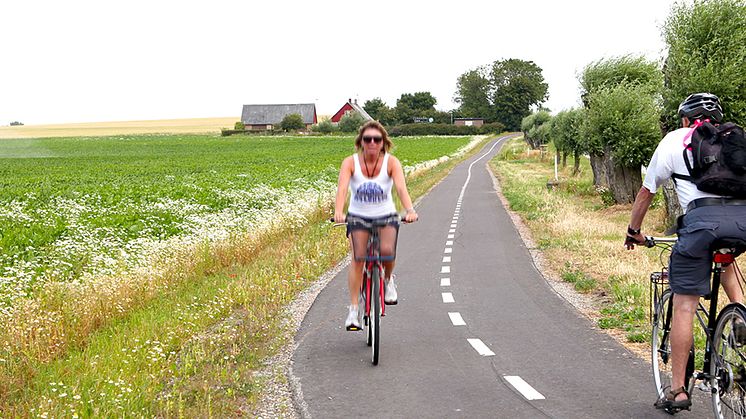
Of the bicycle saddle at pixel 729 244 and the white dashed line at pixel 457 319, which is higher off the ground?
the bicycle saddle at pixel 729 244

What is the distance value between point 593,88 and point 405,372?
71.6 feet

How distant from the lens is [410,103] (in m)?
157

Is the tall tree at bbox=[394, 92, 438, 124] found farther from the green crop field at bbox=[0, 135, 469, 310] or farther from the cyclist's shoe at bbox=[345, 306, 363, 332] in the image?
the cyclist's shoe at bbox=[345, 306, 363, 332]

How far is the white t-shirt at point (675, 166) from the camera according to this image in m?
4.63

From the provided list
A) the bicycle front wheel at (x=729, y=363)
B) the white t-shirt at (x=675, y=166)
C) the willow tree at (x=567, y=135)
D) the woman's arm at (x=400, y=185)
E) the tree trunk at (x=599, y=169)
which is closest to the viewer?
the bicycle front wheel at (x=729, y=363)

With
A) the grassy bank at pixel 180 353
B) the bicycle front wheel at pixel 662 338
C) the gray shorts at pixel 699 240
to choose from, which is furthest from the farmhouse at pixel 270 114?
the gray shorts at pixel 699 240

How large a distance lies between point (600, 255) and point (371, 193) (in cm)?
750

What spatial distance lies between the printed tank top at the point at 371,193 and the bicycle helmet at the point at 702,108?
274 cm

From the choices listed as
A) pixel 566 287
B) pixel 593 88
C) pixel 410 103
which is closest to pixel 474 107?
pixel 410 103

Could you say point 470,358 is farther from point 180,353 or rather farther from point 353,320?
point 180,353

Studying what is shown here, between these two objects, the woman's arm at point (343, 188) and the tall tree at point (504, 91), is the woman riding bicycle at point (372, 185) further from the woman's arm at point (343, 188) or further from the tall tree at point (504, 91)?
the tall tree at point (504, 91)

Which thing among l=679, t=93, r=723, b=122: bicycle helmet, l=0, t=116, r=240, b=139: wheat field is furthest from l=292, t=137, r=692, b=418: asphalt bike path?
l=0, t=116, r=240, b=139: wheat field

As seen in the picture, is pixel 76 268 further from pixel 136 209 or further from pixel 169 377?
pixel 136 209

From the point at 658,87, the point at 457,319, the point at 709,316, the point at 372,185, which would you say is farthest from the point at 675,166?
the point at 658,87
